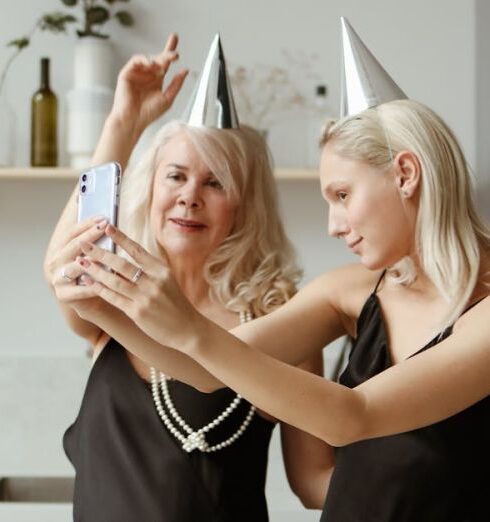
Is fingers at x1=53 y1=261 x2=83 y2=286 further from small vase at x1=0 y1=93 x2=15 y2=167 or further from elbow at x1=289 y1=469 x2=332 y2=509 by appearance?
small vase at x1=0 y1=93 x2=15 y2=167

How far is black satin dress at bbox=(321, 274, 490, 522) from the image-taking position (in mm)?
1129

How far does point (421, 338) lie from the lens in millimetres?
1224

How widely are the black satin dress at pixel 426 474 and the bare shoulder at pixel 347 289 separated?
0.19 metres

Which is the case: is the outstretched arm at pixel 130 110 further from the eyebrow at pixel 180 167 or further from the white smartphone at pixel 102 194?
the white smartphone at pixel 102 194

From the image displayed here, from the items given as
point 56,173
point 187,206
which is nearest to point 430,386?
point 187,206

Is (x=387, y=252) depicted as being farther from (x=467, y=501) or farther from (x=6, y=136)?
(x=6, y=136)

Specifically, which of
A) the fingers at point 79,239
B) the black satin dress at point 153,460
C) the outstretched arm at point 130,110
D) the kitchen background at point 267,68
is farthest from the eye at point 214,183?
the kitchen background at point 267,68

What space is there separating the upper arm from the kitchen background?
181cm

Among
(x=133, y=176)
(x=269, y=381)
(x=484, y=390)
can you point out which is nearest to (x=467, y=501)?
(x=484, y=390)

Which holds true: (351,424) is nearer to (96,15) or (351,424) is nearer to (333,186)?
(333,186)

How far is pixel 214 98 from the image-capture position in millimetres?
1644

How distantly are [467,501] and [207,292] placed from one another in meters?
0.69

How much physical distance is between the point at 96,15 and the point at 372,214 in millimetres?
1828

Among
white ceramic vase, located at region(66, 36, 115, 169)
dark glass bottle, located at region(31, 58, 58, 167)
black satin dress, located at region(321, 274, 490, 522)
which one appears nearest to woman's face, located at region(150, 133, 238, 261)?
black satin dress, located at region(321, 274, 490, 522)
